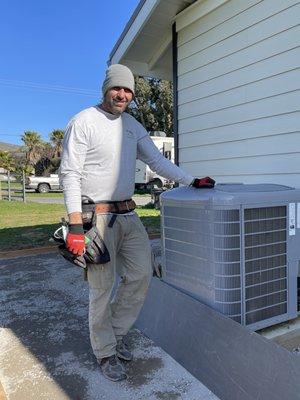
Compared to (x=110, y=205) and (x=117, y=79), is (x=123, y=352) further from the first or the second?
(x=117, y=79)

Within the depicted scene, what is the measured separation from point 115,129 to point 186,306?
1.28m

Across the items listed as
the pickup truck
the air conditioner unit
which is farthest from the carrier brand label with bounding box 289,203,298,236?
the pickup truck

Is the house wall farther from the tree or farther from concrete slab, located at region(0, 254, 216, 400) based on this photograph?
the tree

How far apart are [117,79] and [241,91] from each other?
5.95 feet

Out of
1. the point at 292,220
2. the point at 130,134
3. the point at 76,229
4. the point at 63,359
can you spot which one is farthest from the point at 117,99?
the point at 63,359

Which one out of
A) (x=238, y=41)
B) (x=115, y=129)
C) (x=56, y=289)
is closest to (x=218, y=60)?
(x=238, y=41)

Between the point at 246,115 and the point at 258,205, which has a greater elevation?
the point at 246,115

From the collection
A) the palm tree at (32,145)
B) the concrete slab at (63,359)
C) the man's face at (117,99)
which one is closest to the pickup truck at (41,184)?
the palm tree at (32,145)

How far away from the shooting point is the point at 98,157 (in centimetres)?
247

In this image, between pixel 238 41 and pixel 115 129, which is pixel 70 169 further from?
pixel 238 41

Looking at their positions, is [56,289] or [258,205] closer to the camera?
[258,205]

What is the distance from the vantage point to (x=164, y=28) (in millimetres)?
4977

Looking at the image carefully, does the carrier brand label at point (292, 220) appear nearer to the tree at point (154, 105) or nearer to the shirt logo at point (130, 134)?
the shirt logo at point (130, 134)

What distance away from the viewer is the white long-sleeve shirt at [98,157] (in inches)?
93.7
